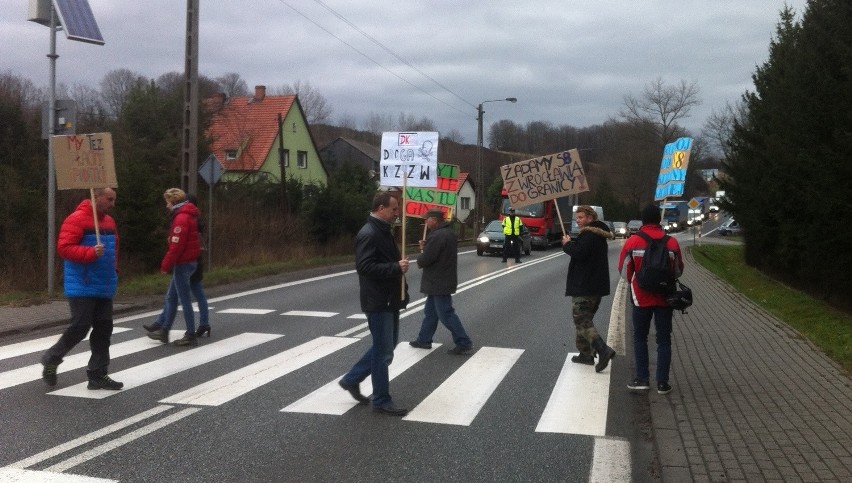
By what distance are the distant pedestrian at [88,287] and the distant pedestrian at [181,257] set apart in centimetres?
231

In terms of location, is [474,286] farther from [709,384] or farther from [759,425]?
[759,425]

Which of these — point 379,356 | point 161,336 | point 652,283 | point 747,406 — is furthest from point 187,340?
point 747,406

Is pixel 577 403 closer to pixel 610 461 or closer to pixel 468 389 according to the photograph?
pixel 468 389

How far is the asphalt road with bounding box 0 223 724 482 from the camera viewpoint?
5.40 meters

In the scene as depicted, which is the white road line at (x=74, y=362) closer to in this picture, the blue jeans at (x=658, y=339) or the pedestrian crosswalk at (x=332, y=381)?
the pedestrian crosswalk at (x=332, y=381)

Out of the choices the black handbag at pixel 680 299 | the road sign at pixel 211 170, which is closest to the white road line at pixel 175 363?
the black handbag at pixel 680 299

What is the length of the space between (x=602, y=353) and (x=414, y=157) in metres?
7.95

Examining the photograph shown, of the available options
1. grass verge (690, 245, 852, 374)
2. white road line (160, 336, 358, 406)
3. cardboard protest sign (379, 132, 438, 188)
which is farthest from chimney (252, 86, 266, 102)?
white road line (160, 336, 358, 406)

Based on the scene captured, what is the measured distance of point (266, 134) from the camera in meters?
54.3

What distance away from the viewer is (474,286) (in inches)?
734

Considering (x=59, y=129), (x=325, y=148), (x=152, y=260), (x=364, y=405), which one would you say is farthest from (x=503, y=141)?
(x=364, y=405)

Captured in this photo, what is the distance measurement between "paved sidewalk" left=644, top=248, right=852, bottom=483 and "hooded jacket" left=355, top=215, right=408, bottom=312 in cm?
226

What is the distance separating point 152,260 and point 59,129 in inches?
350

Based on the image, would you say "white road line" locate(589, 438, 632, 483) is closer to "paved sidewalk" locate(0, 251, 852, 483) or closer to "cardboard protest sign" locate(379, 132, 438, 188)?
"paved sidewalk" locate(0, 251, 852, 483)
